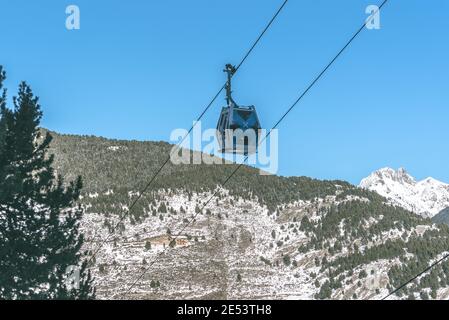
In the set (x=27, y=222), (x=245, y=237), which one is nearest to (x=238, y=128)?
(x=27, y=222)

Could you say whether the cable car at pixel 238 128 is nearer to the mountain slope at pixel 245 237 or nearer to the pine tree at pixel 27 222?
the pine tree at pixel 27 222

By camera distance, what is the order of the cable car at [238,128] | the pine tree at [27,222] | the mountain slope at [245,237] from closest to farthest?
the cable car at [238,128]
the pine tree at [27,222]
the mountain slope at [245,237]

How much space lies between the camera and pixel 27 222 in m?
30.7

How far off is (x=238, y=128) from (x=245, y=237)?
11265 cm

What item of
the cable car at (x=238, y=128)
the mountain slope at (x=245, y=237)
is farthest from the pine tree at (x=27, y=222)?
the mountain slope at (x=245, y=237)

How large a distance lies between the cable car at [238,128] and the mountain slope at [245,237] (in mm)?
70685

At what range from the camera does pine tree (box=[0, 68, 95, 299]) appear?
2909 cm

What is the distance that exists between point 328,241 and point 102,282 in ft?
132

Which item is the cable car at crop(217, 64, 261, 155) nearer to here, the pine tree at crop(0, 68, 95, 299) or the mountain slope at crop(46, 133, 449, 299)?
the pine tree at crop(0, 68, 95, 299)

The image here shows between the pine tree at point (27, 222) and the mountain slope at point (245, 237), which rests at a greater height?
the mountain slope at point (245, 237)

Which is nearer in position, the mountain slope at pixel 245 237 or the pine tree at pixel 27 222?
the pine tree at pixel 27 222

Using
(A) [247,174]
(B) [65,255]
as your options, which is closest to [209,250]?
(A) [247,174]

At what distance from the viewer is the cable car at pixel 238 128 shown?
65.8ft

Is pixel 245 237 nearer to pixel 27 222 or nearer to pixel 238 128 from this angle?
pixel 27 222
